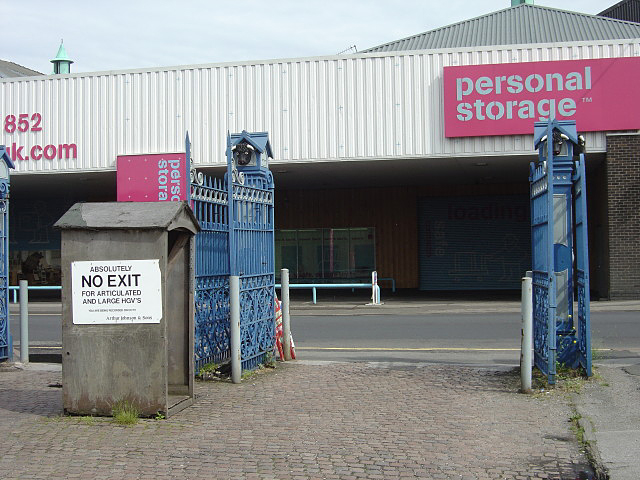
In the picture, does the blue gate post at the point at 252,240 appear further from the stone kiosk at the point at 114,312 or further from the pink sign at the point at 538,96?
the pink sign at the point at 538,96

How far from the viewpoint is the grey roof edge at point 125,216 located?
23.0ft

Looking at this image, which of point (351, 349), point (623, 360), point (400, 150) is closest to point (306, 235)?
point (400, 150)

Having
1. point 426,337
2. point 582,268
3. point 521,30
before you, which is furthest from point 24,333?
point 521,30

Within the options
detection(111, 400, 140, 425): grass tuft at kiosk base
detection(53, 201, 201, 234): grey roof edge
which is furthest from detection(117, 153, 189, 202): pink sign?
detection(111, 400, 140, 425): grass tuft at kiosk base

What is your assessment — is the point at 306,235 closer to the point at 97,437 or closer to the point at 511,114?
the point at 511,114

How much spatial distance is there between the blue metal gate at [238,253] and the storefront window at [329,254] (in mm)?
20723

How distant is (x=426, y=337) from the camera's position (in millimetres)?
13992

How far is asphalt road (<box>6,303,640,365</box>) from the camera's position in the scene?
11.6m

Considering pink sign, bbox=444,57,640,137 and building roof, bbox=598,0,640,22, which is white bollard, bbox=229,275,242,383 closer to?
pink sign, bbox=444,57,640,137

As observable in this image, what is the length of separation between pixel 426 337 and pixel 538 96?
10.3 meters

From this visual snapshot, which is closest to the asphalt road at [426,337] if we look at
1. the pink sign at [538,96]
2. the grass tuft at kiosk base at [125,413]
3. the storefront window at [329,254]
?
the grass tuft at kiosk base at [125,413]

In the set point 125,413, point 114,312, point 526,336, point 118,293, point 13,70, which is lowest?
point 125,413

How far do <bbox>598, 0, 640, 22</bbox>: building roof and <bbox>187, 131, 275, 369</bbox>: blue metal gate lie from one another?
1397 inches

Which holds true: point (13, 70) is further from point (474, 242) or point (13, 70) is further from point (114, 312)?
point (114, 312)
